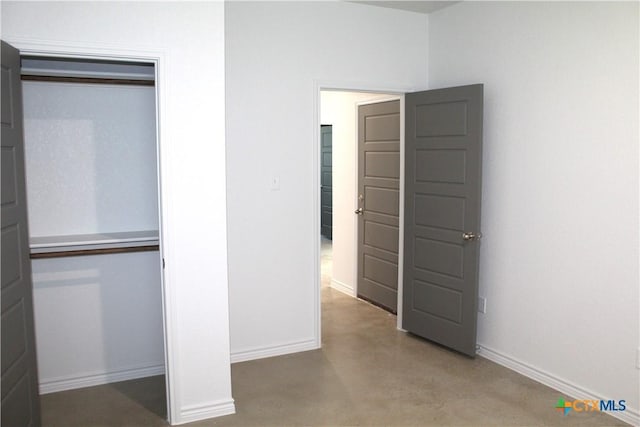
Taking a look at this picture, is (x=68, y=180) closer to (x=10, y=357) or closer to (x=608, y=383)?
(x=10, y=357)

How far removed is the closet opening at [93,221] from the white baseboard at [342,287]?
2.46 meters

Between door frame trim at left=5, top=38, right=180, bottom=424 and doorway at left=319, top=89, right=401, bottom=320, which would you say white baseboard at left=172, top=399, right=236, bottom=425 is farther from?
doorway at left=319, top=89, right=401, bottom=320

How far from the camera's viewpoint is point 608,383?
3189mm

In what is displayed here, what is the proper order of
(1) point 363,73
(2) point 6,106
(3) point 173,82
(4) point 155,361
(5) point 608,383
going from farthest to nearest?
(1) point 363,73 → (4) point 155,361 → (5) point 608,383 → (3) point 173,82 → (2) point 6,106

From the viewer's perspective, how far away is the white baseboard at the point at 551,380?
3.07 meters

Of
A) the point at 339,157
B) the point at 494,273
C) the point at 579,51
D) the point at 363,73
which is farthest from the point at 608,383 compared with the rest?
the point at 339,157

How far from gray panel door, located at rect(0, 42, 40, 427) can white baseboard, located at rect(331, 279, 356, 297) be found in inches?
135

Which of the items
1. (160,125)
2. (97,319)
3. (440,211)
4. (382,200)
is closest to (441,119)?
(440,211)

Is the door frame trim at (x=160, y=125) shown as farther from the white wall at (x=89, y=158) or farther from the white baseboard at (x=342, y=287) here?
the white baseboard at (x=342, y=287)

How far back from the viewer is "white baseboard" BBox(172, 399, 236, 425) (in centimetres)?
Result: 306

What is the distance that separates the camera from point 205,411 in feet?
10.2

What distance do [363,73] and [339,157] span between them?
1695 mm

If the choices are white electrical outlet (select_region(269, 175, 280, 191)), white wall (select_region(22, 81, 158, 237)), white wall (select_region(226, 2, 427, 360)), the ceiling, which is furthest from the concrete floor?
the ceiling

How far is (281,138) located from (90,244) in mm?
1527
